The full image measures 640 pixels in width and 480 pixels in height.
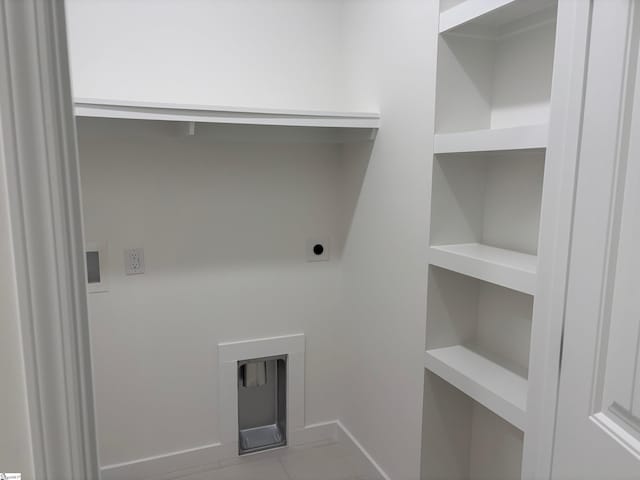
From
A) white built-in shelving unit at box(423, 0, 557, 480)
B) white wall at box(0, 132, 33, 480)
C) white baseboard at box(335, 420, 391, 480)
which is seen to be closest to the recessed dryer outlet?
white baseboard at box(335, 420, 391, 480)

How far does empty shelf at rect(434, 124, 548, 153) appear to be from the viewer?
124cm

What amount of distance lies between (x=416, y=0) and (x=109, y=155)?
126 centimetres

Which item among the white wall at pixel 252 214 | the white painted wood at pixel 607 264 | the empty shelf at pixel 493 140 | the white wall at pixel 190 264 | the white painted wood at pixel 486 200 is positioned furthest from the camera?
the white wall at pixel 190 264

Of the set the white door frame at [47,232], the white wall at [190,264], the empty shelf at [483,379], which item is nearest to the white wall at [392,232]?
the empty shelf at [483,379]

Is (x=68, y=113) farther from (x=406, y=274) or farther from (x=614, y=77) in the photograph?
(x=406, y=274)

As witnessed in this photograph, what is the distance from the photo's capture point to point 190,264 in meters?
2.11

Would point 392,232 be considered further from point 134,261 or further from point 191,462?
point 191,462

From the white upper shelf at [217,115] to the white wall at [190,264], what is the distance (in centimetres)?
26

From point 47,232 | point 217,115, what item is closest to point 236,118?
point 217,115

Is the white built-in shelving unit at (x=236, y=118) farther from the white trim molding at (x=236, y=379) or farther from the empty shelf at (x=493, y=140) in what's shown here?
the white trim molding at (x=236, y=379)

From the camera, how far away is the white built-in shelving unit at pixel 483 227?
142 centimetres

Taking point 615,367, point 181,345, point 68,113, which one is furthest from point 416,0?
point 181,345

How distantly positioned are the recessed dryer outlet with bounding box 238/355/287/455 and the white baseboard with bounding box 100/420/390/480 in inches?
3.0

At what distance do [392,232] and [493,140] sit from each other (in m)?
0.60
